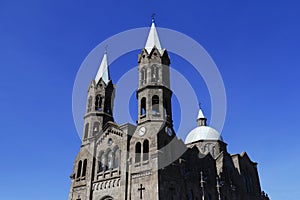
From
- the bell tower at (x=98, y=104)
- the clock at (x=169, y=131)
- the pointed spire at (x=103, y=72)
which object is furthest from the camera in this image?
the pointed spire at (x=103, y=72)

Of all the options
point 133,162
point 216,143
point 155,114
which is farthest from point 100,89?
point 216,143

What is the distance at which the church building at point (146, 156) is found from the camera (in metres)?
26.2

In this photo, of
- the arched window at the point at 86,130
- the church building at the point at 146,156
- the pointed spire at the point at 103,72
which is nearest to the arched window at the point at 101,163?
the church building at the point at 146,156

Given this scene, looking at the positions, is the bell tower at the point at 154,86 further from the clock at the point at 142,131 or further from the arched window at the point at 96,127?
the arched window at the point at 96,127

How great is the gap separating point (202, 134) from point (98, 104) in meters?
→ 19.2

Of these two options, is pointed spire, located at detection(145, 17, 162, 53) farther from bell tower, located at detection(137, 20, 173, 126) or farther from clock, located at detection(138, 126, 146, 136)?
clock, located at detection(138, 126, 146, 136)

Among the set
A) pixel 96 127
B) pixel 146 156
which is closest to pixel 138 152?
pixel 146 156

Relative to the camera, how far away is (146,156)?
2727 cm

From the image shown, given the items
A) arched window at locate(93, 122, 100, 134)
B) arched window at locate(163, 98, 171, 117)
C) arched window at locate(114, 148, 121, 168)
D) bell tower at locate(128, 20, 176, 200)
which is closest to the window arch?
arched window at locate(114, 148, 121, 168)

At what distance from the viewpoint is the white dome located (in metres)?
46.3

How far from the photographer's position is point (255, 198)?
39.7m

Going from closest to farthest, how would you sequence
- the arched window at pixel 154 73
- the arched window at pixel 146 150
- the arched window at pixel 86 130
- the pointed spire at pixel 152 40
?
the arched window at pixel 146 150 < the arched window at pixel 154 73 < the arched window at pixel 86 130 < the pointed spire at pixel 152 40

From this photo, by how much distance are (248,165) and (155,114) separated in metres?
19.7

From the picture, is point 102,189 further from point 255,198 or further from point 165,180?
point 255,198
